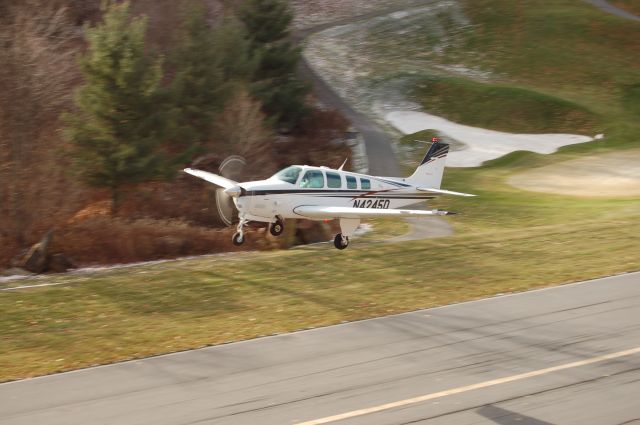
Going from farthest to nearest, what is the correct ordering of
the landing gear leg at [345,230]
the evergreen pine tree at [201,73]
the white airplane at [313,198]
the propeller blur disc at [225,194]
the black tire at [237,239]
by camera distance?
the evergreen pine tree at [201,73] < the black tire at [237,239] < the propeller blur disc at [225,194] < the landing gear leg at [345,230] < the white airplane at [313,198]

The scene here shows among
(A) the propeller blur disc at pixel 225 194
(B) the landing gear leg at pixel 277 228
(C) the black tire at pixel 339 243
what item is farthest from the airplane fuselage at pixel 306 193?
(A) the propeller blur disc at pixel 225 194

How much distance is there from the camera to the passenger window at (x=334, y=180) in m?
26.1

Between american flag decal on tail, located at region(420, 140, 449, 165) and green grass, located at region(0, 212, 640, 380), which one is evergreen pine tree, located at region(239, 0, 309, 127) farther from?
green grass, located at region(0, 212, 640, 380)

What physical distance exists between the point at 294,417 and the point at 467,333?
4.67m

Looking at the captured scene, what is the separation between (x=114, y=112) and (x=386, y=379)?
26.0 meters

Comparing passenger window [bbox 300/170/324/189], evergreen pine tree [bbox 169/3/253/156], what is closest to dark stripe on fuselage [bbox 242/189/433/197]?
passenger window [bbox 300/170/324/189]

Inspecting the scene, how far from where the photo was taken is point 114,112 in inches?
1374

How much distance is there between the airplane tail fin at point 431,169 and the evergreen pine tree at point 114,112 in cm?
1250

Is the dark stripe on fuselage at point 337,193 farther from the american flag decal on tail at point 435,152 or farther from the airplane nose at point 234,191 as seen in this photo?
the american flag decal on tail at point 435,152

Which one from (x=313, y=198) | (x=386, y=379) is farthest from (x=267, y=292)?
(x=313, y=198)

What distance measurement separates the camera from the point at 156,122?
36594 millimetres

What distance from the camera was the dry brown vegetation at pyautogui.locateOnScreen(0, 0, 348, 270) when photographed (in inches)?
1210

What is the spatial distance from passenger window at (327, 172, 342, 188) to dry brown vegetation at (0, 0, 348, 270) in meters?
6.20

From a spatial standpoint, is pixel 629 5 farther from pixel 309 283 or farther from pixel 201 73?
pixel 309 283
